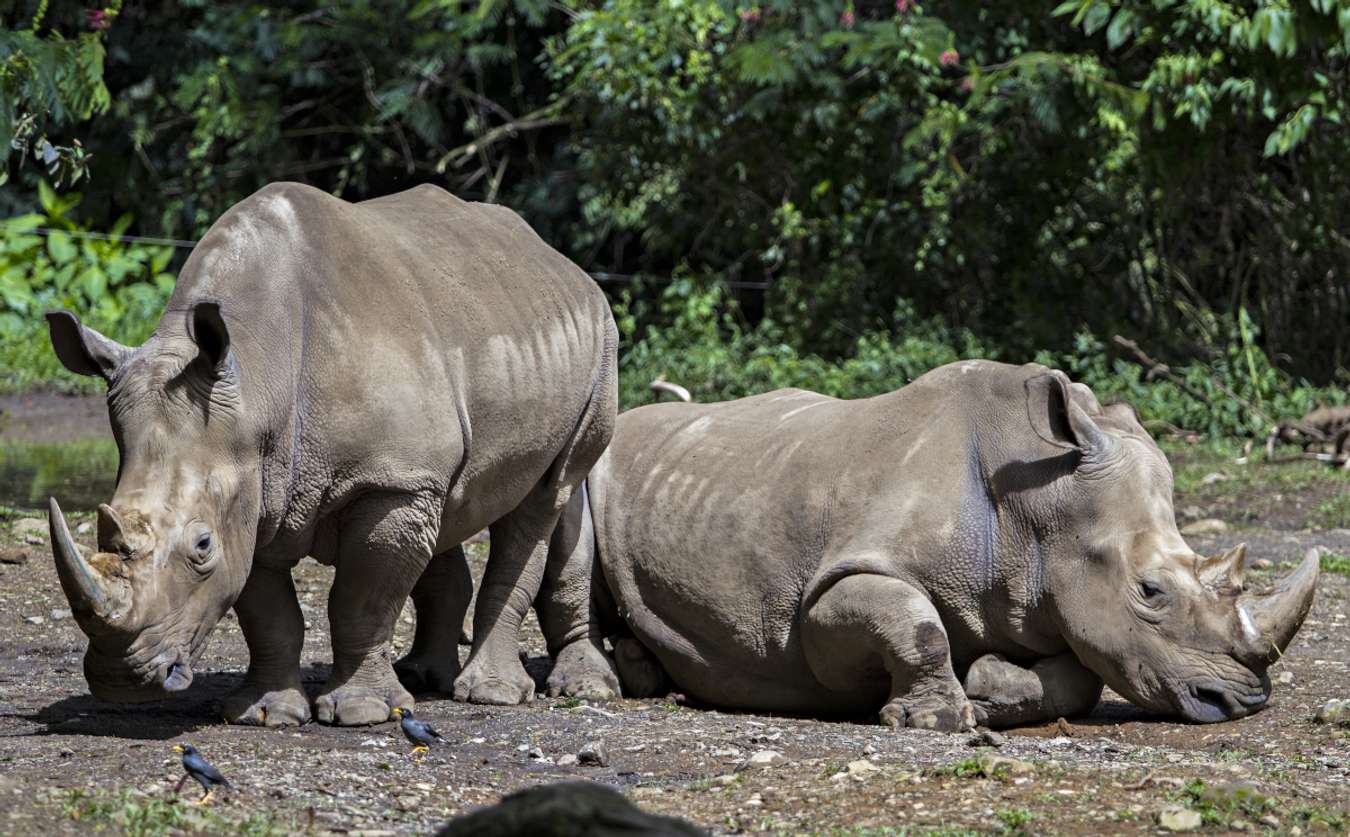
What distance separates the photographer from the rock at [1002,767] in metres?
5.04

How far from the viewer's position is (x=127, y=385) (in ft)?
17.7

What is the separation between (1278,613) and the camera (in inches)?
243

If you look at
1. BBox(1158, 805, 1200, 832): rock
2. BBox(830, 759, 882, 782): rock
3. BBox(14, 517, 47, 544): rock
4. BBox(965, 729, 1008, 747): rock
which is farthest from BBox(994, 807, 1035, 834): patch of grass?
BBox(14, 517, 47, 544): rock

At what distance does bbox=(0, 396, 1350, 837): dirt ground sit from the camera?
4582mm

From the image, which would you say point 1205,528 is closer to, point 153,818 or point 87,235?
point 153,818

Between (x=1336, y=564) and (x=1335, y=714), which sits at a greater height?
(x=1335, y=714)

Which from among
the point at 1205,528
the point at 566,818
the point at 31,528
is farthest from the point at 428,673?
the point at 1205,528

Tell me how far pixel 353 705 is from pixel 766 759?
4.31 ft

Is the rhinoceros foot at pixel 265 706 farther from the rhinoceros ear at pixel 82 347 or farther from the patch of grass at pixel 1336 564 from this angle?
the patch of grass at pixel 1336 564

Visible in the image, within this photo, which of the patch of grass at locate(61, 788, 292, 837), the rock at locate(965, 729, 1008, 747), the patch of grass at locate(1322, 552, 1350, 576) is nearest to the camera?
the patch of grass at locate(61, 788, 292, 837)

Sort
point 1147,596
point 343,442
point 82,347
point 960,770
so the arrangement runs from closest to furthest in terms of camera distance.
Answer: point 960,770 < point 82,347 < point 343,442 < point 1147,596

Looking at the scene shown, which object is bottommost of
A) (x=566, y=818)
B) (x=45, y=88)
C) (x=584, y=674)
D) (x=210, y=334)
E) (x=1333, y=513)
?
(x=1333, y=513)

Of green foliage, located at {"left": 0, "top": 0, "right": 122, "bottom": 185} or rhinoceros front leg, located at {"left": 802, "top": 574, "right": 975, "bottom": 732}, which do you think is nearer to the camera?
rhinoceros front leg, located at {"left": 802, "top": 574, "right": 975, "bottom": 732}

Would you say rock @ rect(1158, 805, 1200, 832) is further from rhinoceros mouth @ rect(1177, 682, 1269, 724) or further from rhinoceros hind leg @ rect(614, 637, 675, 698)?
rhinoceros hind leg @ rect(614, 637, 675, 698)
